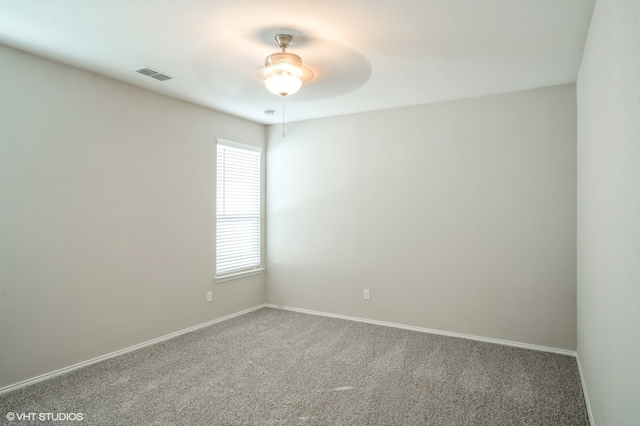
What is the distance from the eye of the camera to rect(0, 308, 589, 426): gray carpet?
2439mm

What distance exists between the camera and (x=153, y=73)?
323 cm

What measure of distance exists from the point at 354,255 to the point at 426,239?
920mm

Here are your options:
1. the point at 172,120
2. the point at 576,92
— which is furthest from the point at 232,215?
the point at 576,92

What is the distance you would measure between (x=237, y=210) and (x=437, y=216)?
2.48 metres

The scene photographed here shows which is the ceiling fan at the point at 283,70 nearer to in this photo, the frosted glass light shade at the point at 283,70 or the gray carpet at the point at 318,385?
the frosted glass light shade at the point at 283,70

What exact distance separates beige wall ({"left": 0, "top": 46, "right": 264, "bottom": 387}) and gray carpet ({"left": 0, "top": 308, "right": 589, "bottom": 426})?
35cm

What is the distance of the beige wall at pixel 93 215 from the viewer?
9.16ft

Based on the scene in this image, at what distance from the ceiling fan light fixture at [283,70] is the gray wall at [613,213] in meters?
1.85

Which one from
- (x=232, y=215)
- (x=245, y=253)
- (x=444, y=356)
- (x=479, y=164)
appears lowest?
(x=444, y=356)

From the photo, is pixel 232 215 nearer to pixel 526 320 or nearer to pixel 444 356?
pixel 444 356

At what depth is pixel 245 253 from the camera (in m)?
4.95

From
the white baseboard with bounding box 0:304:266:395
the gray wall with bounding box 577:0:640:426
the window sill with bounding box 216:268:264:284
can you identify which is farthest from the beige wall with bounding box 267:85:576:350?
the white baseboard with bounding box 0:304:266:395

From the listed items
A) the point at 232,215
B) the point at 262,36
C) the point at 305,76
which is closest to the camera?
the point at 262,36

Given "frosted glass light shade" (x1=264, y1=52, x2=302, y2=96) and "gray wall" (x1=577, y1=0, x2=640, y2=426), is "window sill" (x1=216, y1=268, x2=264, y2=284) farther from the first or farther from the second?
"gray wall" (x1=577, y1=0, x2=640, y2=426)
